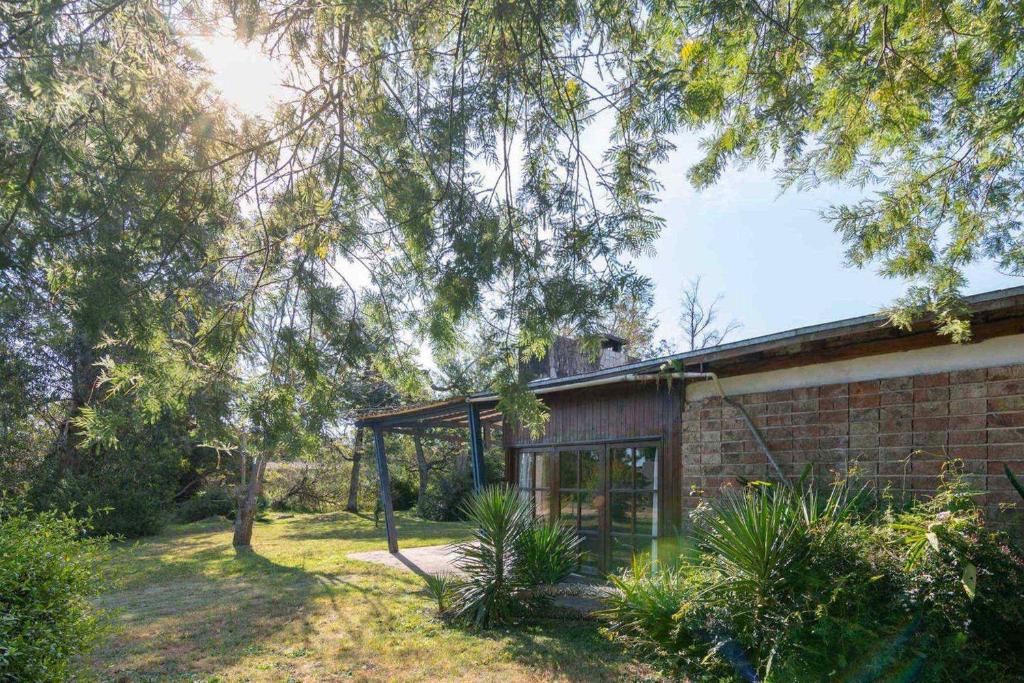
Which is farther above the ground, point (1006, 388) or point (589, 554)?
point (1006, 388)

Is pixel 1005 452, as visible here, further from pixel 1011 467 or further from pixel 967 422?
pixel 967 422

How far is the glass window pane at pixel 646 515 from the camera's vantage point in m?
8.34

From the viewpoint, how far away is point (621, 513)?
29.2ft

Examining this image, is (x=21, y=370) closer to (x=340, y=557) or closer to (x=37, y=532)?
(x=340, y=557)

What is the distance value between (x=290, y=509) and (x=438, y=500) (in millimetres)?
6764

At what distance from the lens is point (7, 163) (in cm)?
463

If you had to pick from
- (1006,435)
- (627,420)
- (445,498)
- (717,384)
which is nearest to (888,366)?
(1006,435)

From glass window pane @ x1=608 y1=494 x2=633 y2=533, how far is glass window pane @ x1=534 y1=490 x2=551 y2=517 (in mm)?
1378

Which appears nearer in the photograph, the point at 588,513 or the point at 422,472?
the point at 588,513

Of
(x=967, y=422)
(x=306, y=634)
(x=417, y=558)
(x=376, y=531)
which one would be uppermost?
(x=967, y=422)

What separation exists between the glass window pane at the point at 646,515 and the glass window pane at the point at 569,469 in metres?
1.30

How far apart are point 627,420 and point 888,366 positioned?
133 inches

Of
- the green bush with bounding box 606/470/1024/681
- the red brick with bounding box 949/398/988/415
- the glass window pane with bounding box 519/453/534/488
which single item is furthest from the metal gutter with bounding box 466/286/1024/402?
A: the glass window pane with bounding box 519/453/534/488

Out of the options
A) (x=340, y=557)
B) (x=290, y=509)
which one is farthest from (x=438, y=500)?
(x=340, y=557)
